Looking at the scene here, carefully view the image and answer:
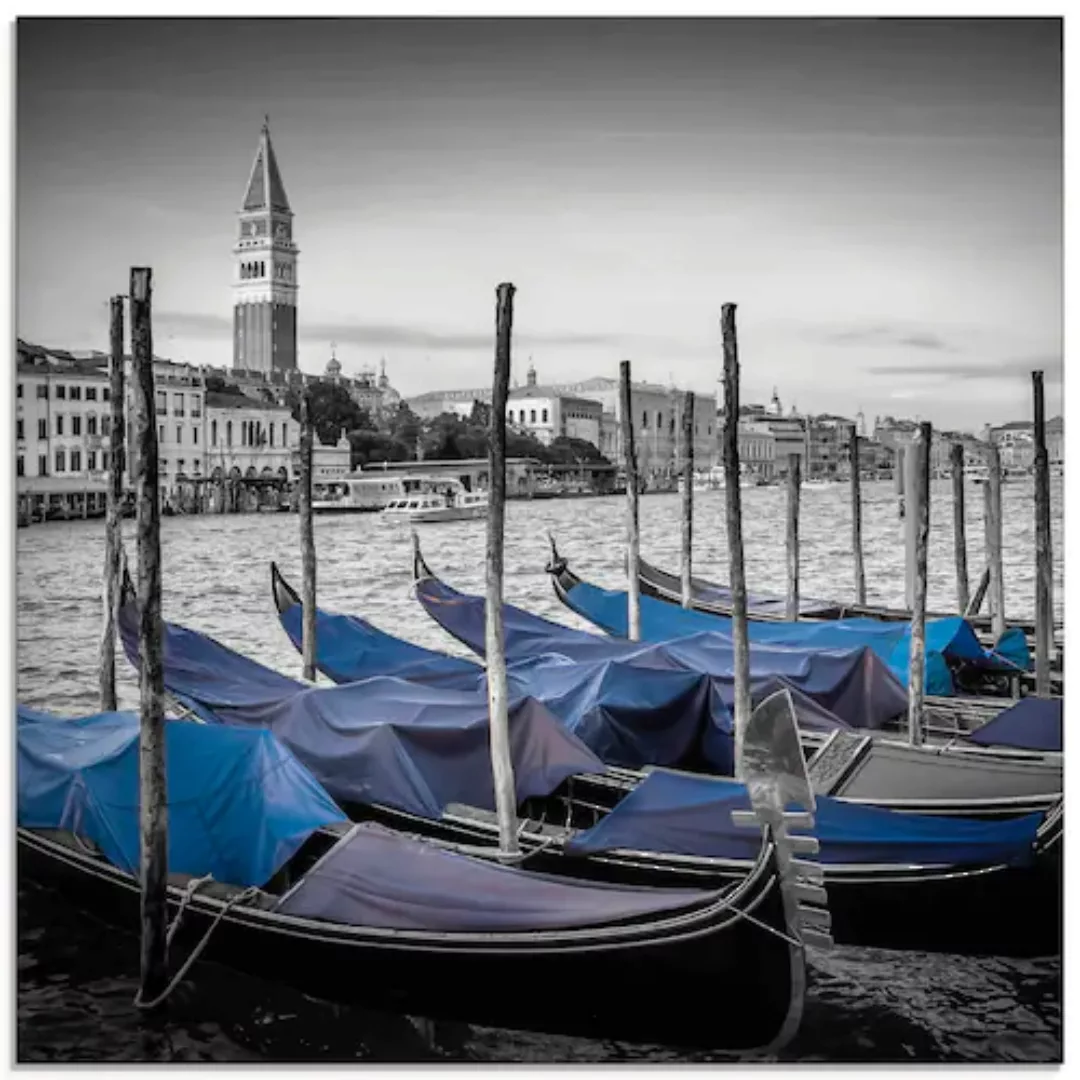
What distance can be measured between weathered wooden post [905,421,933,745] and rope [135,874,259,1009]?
1824 millimetres

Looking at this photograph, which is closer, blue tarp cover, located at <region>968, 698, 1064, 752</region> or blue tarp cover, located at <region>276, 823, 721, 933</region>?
blue tarp cover, located at <region>276, 823, 721, 933</region>

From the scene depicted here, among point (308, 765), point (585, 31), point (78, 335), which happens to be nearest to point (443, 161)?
point (585, 31)

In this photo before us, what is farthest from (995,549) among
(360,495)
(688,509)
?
(360,495)

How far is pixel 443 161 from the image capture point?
2455 millimetres

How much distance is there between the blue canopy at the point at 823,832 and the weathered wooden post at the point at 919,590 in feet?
3.54

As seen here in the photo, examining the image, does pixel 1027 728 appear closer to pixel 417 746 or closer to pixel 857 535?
pixel 417 746

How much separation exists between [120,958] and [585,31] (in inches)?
74.0

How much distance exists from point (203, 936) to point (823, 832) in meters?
1.07

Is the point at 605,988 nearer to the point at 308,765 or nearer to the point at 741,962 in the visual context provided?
the point at 741,962

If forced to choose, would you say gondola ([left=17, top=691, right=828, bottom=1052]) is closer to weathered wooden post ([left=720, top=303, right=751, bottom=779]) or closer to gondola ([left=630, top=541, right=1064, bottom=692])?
weathered wooden post ([left=720, top=303, right=751, bottom=779])

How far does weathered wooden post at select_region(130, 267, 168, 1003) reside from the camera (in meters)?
2.23

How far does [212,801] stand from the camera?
2488 mm

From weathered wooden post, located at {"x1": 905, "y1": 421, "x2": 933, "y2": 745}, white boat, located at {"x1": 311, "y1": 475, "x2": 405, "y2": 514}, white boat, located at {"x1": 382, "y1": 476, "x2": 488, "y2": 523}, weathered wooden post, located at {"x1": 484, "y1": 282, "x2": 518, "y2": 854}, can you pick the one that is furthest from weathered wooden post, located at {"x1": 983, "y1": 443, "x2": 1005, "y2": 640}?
white boat, located at {"x1": 311, "y1": 475, "x2": 405, "y2": 514}

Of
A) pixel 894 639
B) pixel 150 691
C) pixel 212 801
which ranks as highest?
pixel 150 691
